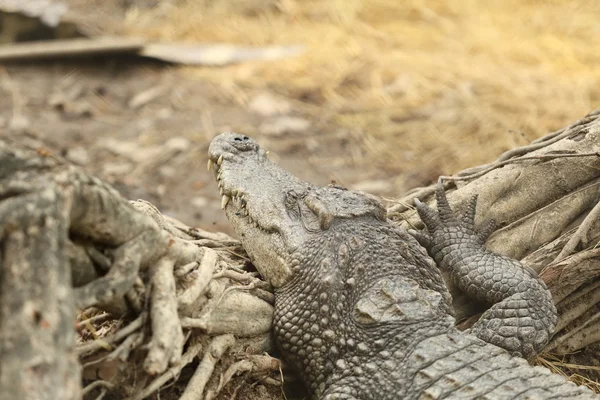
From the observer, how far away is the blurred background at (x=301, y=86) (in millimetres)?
6164

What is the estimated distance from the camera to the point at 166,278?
228cm

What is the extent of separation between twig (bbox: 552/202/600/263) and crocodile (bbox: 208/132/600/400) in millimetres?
231

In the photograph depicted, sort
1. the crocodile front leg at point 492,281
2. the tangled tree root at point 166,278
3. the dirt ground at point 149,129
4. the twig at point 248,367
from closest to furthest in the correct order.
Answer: the tangled tree root at point 166,278, the twig at point 248,367, the crocodile front leg at point 492,281, the dirt ground at point 149,129

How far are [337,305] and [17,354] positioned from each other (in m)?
1.24

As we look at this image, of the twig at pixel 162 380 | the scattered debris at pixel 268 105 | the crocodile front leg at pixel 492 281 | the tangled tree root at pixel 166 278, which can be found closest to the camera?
the tangled tree root at pixel 166 278

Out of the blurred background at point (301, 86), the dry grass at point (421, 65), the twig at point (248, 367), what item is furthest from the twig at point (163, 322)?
the dry grass at point (421, 65)

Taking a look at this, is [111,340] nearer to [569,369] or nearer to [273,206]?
[273,206]

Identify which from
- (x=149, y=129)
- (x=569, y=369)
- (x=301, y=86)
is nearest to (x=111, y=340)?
(x=569, y=369)

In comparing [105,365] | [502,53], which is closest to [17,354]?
[105,365]

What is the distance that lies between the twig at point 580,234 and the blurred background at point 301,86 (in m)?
2.15

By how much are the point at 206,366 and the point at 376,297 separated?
62cm

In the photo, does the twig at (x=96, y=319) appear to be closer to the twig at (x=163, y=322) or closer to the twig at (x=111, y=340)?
the twig at (x=111, y=340)

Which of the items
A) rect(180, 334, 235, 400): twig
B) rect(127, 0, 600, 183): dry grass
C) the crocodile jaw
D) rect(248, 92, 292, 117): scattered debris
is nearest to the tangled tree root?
rect(180, 334, 235, 400): twig

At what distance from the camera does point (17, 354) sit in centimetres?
160
